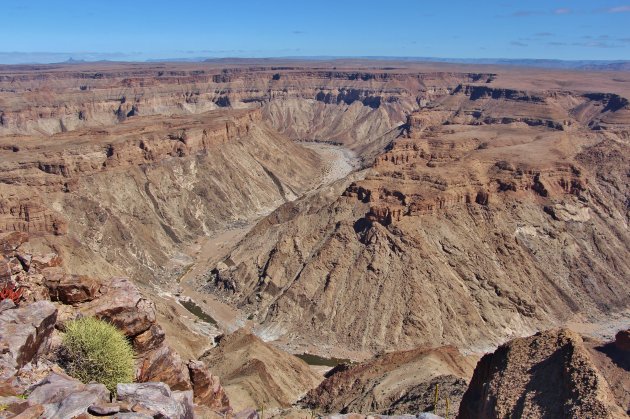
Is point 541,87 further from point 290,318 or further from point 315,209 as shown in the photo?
point 290,318

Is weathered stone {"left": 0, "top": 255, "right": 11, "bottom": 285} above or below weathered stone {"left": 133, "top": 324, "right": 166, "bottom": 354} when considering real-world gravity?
above

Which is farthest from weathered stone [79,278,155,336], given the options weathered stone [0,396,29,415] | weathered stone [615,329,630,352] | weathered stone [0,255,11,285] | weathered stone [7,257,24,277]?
weathered stone [615,329,630,352]

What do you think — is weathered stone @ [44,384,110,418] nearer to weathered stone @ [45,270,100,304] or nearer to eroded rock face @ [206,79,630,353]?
weathered stone @ [45,270,100,304]

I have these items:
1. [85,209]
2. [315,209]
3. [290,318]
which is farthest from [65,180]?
[290,318]

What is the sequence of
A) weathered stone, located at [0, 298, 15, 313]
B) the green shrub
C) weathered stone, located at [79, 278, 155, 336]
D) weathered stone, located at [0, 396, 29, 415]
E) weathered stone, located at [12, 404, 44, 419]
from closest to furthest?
1. weathered stone, located at [12, 404, 44, 419]
2. weathered stone, located at [0, 396, 29, 415]
3. the green shrub
4. weathered stone, located at [0, 298, 15, 313]
5. weathered stone, located at [79, 278, 155, 336]

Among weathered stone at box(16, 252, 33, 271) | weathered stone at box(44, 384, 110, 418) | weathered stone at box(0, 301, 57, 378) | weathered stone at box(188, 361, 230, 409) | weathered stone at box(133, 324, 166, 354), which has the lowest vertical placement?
weathered stone at box(188, 361, 230, 409)

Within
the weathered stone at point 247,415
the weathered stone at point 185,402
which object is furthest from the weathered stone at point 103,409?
the weathered stone at point 247,415

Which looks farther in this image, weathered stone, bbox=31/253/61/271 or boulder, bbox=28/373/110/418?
weathered stone, bbox=31/253/61/271
